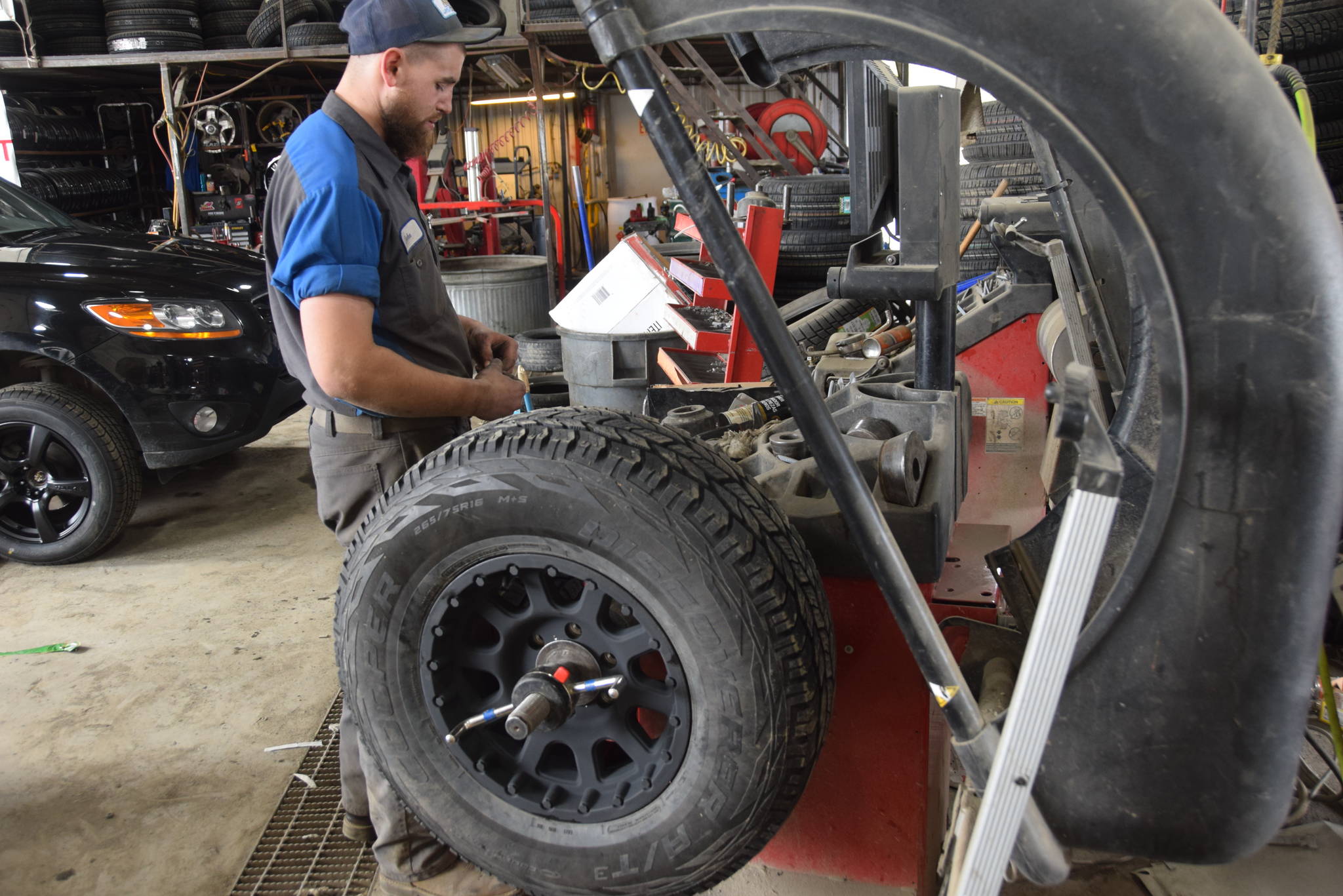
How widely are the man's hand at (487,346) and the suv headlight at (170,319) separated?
1823 millimetres

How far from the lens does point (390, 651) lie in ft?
3.95

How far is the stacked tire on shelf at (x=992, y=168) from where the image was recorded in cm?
409

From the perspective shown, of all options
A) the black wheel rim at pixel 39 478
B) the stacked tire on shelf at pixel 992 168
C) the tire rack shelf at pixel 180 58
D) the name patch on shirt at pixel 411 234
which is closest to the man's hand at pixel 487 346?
the name patch on shirt at pixel 411 234

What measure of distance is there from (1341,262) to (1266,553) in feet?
0.83

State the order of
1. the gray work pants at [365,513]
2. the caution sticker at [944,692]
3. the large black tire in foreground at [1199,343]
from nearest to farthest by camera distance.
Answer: the large black tire in foreground at [1199,343] < the caution sticker at [944,692] < the gray work pants at [365,513]

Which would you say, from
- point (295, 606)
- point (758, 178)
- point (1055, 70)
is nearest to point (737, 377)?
point (295, 606)

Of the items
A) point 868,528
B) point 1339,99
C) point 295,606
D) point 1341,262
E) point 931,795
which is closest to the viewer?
point 1341,262

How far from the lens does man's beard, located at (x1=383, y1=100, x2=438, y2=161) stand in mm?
1890

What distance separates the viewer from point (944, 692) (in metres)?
0.92

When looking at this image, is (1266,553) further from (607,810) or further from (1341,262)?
(607,810)

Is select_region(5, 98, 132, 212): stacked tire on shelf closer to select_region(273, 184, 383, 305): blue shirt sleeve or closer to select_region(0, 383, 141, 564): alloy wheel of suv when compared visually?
select_region(0, 383, 141, 564): alloy wheel of suv

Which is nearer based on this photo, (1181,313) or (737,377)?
(1181,313)

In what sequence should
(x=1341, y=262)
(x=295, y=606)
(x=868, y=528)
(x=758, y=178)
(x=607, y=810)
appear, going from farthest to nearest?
(x=758, y=178), (x=295, y=606), (x=607, y=810), (x=868, y=528), (x=1341, y=262)

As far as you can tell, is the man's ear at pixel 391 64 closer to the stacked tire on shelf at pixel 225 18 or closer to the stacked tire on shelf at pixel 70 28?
the stacked tire on shelf at pixel 225 18
